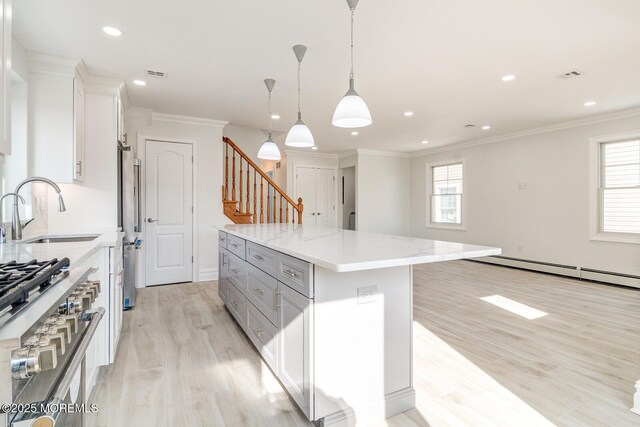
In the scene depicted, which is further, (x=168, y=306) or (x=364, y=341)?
(x=168, y=306)

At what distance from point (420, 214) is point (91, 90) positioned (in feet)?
22.5

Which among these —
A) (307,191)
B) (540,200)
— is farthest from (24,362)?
(307,191)

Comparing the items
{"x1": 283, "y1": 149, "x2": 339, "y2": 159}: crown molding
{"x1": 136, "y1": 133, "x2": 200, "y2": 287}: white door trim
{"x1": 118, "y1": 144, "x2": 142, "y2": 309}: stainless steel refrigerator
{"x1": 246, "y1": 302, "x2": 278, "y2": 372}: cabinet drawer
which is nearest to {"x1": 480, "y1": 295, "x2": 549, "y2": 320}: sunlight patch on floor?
{"x1": 246, "y1": 302, "x2": 278, "y2": 372}: cabinet drawer

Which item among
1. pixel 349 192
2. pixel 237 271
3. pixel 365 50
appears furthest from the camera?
pixel 349 192

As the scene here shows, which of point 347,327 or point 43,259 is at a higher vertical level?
point 43,259

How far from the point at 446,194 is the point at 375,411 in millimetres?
6494

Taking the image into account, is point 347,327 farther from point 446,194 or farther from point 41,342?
point 446,194

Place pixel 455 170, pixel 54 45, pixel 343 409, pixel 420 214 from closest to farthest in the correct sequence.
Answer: pixel 343 409 < pixel 54 45 < pixel 455 170 < pixel 420 214

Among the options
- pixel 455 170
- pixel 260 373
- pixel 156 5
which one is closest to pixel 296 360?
pixel 260 373

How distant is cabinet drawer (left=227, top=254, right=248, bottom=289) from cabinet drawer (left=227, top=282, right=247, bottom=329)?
0.08m

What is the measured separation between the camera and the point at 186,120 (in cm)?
492

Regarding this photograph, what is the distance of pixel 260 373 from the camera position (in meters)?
2.29

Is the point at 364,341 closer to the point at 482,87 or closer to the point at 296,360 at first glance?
the point at 296,360

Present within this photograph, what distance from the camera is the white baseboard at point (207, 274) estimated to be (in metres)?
5.02
